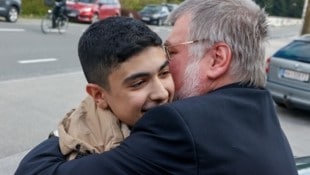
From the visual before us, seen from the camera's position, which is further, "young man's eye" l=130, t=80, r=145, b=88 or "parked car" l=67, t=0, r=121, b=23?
"parked car" l=67, t=0, r=121, b=23

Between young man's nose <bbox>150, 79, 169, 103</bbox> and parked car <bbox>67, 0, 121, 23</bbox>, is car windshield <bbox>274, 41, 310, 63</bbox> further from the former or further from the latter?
parked car <bbox>67, 0, 121, 23</bbox>

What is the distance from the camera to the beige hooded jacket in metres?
1.42

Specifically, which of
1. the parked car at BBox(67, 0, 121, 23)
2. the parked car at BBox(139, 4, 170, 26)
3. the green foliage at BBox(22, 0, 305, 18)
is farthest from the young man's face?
the parked car at BBox(139, 4, 170, 26)

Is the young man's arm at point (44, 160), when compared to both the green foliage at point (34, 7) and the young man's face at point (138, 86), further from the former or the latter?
the green foliage at point (34, 7)

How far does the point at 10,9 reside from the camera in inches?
779

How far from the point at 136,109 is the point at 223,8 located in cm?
40

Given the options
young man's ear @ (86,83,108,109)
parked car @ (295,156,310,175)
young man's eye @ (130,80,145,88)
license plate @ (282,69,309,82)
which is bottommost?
license plate @ (282,69,309,82)

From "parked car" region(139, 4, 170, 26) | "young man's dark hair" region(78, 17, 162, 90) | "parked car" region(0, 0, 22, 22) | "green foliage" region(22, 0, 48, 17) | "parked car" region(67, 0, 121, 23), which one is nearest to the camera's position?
"young man's dark hair" region(78, 17, 162, 90)

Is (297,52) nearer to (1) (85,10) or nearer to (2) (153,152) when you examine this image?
(2) (153,152)

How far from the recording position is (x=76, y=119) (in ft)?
4.99

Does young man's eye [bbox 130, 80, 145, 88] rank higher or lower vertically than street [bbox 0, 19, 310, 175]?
higher

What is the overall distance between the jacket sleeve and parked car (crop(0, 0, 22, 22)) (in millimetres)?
19090

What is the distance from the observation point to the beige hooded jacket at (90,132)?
1.42 m

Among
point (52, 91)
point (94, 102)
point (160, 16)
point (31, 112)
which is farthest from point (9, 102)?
point (160, 16)
